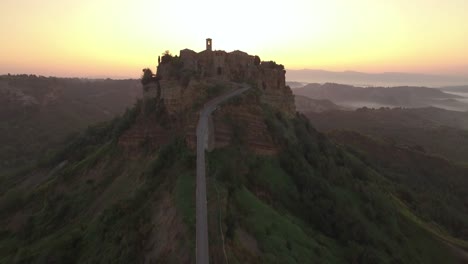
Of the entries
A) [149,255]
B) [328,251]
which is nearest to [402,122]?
[328,251]

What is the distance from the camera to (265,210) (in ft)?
83.5

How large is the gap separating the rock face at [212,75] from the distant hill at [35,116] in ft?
288

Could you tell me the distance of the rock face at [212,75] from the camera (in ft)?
131

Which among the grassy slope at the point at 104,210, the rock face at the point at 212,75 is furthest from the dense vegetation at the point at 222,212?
the rock face at the point at 212,75

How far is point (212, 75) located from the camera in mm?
44562

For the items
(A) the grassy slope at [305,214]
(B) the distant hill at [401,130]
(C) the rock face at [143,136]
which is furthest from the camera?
(B) the distant hill at [401,130]

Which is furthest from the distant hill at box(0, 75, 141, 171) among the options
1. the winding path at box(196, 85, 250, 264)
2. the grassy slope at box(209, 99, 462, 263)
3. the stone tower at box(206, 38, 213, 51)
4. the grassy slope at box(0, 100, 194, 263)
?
the grassy slope at box(209, 99, 462, 263)

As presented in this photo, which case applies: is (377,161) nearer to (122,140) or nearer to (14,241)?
(122,140)

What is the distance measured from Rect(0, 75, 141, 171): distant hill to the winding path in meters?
95.8

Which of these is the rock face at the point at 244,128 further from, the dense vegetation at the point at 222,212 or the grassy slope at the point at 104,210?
the grassy slope at the point at 104,210

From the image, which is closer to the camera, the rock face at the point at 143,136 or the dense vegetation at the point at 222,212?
the dense vegetation at the point at 222,212

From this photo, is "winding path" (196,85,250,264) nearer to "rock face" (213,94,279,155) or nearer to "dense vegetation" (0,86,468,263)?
"dense vegetation" (0,86,468,263)

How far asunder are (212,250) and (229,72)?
103 ft

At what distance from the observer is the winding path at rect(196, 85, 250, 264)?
1782 cm
